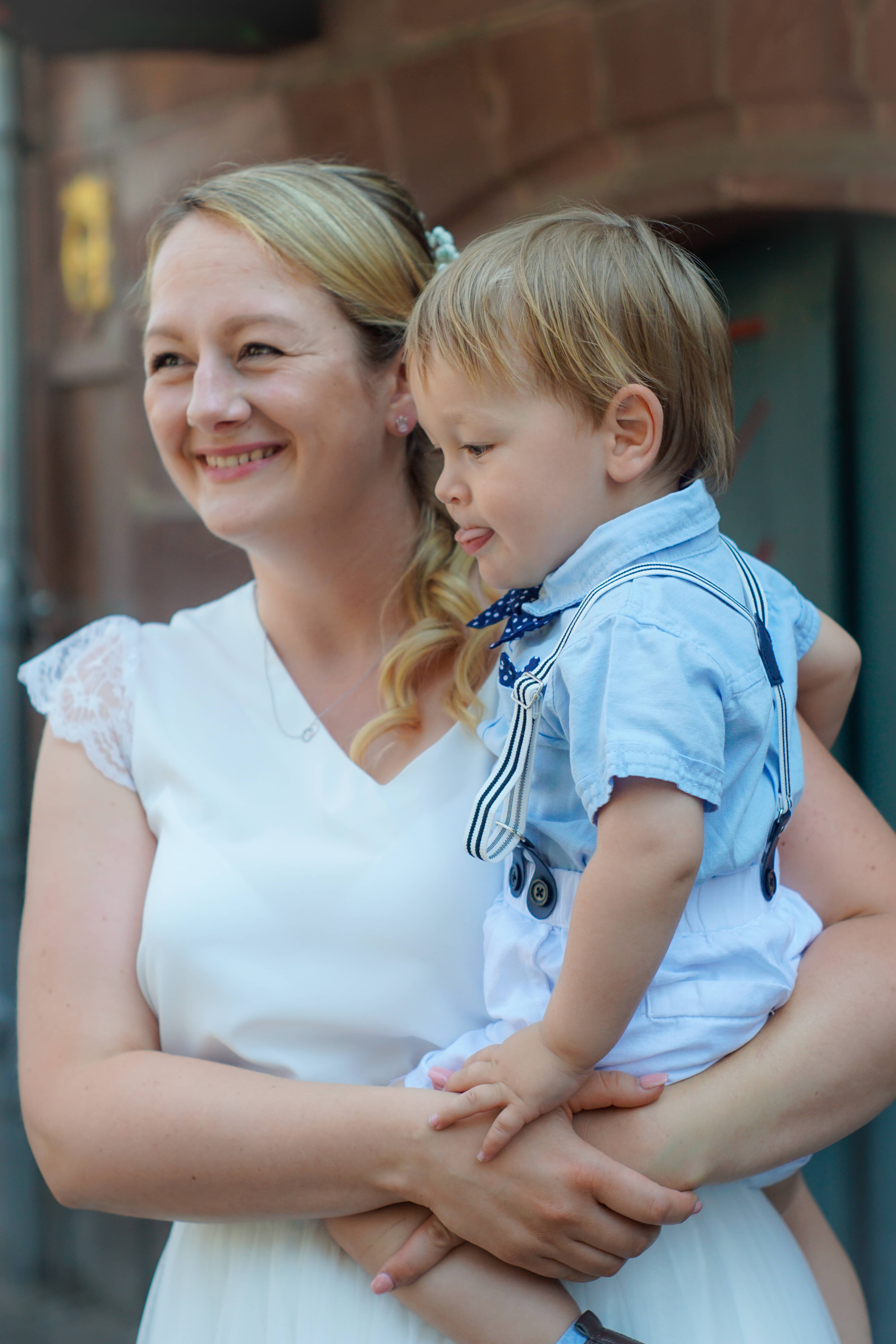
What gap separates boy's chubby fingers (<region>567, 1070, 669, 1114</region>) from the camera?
4.06ft

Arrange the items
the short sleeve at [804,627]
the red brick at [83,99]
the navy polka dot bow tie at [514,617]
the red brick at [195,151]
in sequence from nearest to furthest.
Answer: the navy polka dot bow tie at [514,617]
the short sleeve at [804,627]
the red brick at [195,151]
the red brick at [83,99]

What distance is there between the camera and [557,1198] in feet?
3.98

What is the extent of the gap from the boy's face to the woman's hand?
1.86 feet

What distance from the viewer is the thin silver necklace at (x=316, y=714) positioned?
1.64 meters

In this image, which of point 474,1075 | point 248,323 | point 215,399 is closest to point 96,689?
point 215,399

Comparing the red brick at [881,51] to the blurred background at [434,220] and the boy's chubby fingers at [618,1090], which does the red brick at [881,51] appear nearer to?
the blurred background at [434,220]

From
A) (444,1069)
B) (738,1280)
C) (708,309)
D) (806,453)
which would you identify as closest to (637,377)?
(708,309)

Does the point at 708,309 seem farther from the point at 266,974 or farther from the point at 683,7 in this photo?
the point at 683,7

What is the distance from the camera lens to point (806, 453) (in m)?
2.63

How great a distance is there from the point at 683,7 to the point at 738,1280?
239 cm

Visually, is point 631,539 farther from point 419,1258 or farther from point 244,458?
point 419,1258

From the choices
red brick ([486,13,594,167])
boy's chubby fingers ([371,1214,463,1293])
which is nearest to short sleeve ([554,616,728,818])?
boy's chubby fingers ([371,1214,463,1293])

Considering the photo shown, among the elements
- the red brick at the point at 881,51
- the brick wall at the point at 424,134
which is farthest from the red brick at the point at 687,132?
the red brick at the point at 881,51

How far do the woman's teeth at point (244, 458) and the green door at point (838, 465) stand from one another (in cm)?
140
